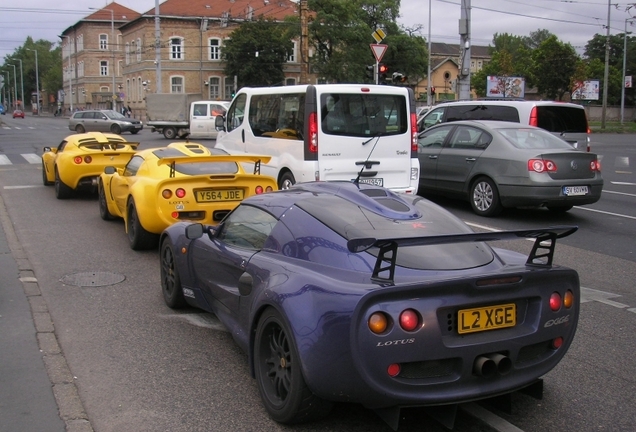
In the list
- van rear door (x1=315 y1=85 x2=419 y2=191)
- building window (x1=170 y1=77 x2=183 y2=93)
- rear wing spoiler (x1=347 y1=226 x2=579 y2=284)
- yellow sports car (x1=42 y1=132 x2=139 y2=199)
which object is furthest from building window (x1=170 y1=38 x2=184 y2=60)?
rear wing spoiler (x1=347 y1=226 x2=579 y2=284)

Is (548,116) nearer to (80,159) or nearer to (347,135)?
(347,135)

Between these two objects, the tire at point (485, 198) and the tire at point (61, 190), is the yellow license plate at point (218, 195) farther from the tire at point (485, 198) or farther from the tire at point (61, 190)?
the tire at point (61, 190)

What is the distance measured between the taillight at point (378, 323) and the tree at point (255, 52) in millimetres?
70818

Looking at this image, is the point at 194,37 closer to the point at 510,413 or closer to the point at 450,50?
the point at 510,413

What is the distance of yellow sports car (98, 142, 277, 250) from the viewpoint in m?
8.44

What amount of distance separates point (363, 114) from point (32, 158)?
56.1 ft

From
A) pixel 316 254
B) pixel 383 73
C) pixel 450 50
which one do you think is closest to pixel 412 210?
pixel 316 254

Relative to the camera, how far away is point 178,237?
625 cm

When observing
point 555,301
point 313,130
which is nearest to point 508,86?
point 313,130

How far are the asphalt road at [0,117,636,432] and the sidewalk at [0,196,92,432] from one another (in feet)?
0.30

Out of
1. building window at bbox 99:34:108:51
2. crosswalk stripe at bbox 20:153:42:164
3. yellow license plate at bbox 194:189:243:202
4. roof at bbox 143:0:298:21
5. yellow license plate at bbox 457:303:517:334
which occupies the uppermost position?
roof at bbox 143:0:298:21

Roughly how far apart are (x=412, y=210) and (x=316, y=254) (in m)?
0.91

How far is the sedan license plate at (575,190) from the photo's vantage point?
36.5 ft

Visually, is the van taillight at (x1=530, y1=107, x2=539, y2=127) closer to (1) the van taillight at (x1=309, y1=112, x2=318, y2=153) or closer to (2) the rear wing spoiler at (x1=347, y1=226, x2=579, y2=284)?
(1) the van taillight at (x1=309, y1=112, x2=318, y2=153)
